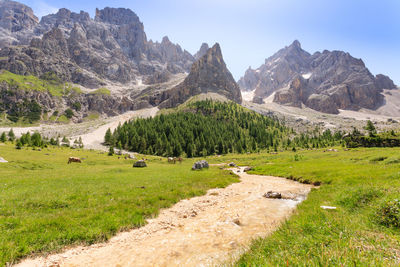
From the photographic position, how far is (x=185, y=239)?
9.72 meters

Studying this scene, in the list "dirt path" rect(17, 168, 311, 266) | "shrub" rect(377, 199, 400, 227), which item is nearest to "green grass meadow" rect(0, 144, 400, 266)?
"shrub" rect(377, 199, 400, 227)

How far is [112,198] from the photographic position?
50.0 feet

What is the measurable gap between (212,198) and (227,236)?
28.9ft

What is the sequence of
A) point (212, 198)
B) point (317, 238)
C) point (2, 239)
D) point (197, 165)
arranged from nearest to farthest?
point (317, 238) → point (2, 239) → point (212, 198) → point (197, 165)

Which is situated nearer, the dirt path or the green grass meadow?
the green grass meadow

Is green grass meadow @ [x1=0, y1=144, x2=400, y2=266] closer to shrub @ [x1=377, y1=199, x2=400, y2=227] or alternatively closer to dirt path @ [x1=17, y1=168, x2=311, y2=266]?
shrub @ [x1=377, y1=199, x2=400, y2=227]

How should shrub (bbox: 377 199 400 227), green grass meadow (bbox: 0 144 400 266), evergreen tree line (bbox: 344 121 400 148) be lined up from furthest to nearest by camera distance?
evergreen tree line (bbox: 344 121 400 148) → shrub (bbox: 377 199 400 227) → green grass meadow (bbox: 0 144 400 266)

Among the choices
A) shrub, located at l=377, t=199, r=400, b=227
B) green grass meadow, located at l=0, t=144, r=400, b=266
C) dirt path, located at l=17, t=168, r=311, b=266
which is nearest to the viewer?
green grass meadow, located at l=0, t=144, r=400, b=266

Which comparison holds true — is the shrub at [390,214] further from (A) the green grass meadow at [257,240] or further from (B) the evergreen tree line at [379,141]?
(B) the evergreen tree line at [379,141]

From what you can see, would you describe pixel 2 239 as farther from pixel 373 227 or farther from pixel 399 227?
pixel 399 227

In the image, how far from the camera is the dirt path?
305 inches

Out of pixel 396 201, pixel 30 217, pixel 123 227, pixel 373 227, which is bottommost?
pixel 123 227

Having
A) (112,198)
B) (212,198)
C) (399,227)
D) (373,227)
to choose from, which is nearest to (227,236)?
(373,227)

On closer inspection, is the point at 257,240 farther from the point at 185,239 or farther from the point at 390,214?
the point at 390,214
